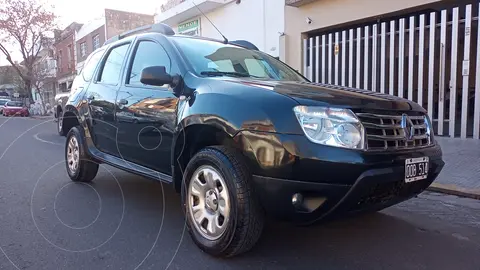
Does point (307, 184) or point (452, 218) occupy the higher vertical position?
point (307, 184)

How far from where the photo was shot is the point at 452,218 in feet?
13.3

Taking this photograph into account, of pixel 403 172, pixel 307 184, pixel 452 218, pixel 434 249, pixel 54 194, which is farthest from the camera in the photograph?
pixel 54 194

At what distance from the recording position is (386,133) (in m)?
2.75

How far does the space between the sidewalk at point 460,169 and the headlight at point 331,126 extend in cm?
317

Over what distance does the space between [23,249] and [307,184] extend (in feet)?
7.72

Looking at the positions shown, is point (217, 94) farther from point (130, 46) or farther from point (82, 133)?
point (82, 133)

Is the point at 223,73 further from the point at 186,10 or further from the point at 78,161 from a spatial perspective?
the point at 186,10

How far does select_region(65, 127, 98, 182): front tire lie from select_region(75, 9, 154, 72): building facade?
2461 centimetres

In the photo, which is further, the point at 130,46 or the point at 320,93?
the point at 130,46

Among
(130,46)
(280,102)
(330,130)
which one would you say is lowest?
(330,130)

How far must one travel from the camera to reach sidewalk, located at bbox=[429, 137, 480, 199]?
16.6ft

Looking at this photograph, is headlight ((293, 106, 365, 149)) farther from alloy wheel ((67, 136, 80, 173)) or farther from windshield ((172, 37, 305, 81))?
alloy wheel ((67, 136, 80, 173))

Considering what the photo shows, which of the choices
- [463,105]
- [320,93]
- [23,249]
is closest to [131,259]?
[23,249]

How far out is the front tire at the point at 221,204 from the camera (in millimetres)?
2705
